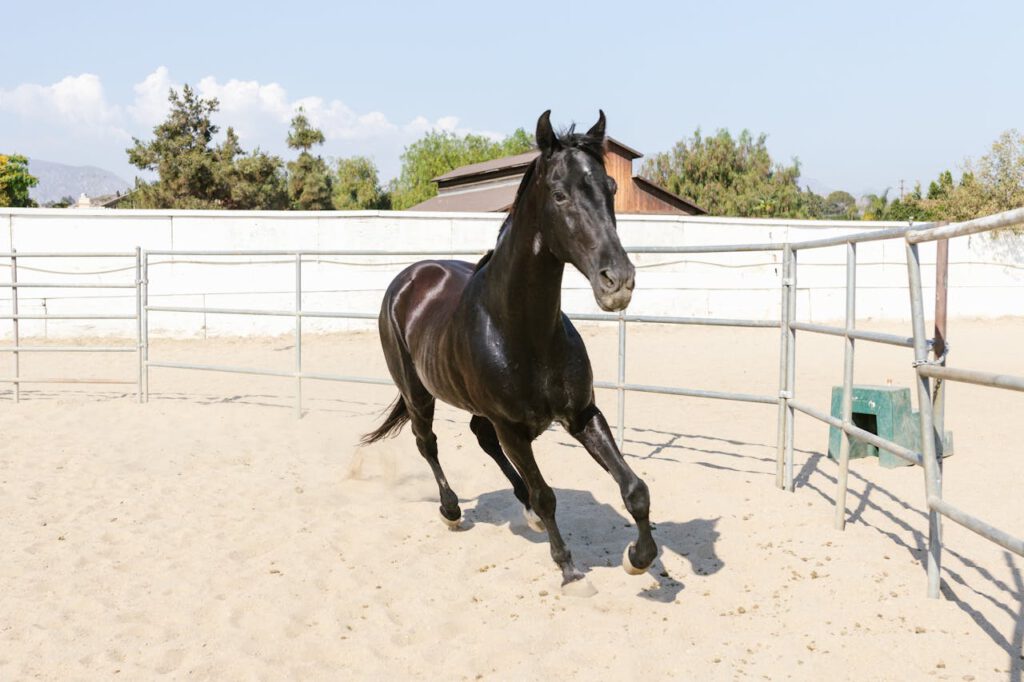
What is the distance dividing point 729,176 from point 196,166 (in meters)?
→ 30.9

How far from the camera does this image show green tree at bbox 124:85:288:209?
3312 cm

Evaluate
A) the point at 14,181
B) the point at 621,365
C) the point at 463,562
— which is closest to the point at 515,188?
the point at 14,181

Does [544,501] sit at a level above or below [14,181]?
below

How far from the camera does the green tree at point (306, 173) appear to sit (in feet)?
127

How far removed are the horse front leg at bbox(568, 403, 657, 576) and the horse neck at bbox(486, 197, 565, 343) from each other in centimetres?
44

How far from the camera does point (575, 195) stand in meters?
2.93

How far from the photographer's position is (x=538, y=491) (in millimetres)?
3621

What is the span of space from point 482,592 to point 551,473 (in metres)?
2.19

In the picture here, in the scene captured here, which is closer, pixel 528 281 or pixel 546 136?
pixel 546 136

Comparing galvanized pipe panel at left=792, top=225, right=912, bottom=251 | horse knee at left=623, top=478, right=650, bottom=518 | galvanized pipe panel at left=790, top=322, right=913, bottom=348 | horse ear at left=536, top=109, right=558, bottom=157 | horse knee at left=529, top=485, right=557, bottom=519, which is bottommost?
horse knee at left=529, top=485, right=557, bottom=519

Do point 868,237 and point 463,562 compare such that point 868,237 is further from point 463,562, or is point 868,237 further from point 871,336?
point 463,562

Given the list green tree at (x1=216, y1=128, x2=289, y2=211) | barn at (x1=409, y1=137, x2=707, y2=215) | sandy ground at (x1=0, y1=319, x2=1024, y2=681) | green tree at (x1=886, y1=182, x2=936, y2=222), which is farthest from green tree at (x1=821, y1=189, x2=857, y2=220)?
sandy ground at (x1=0, y1=319, x2=1024, y2=681)

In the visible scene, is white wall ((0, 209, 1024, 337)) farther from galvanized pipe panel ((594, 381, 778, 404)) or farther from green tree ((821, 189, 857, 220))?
green tree ((821, 189, 857, 220))

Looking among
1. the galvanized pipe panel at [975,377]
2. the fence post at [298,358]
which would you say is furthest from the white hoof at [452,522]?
the fence post at [298,358]
